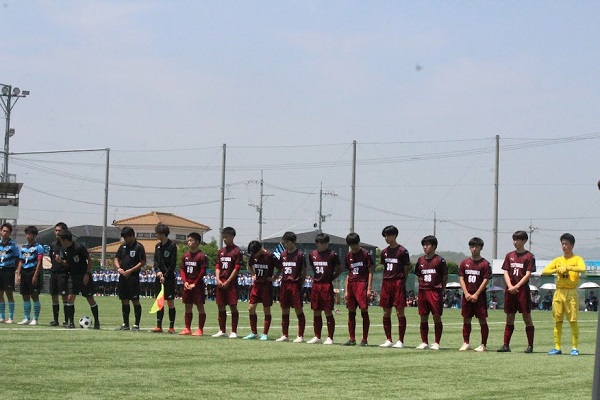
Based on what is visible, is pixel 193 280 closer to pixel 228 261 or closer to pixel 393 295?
pixel 228 261

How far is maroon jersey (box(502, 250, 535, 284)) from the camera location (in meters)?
16.4

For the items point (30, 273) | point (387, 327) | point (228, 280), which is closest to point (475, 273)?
point (387, 327)

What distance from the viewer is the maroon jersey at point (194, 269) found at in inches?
739

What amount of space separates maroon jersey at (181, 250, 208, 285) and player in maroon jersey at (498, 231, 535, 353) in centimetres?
577

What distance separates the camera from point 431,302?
1662 cm

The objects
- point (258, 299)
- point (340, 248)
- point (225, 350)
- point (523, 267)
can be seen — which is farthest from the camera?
point (340, 248)

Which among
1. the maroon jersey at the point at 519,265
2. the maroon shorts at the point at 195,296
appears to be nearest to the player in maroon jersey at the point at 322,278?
the maroon shorts at the point at 195,296

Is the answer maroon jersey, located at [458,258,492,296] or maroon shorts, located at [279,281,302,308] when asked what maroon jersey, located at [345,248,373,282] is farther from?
maroon jersey, located at [458,258,492,296]

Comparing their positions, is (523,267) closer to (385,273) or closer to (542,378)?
(385,273)

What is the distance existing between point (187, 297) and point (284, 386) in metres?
8.88

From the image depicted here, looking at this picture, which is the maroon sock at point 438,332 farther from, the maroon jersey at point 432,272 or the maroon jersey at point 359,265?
the maroon jersey at point 359,265

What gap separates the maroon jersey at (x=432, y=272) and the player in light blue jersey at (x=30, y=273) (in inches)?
323

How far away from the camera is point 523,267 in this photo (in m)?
16.5

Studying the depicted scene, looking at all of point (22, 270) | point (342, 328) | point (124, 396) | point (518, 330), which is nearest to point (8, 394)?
point (124, 396)
